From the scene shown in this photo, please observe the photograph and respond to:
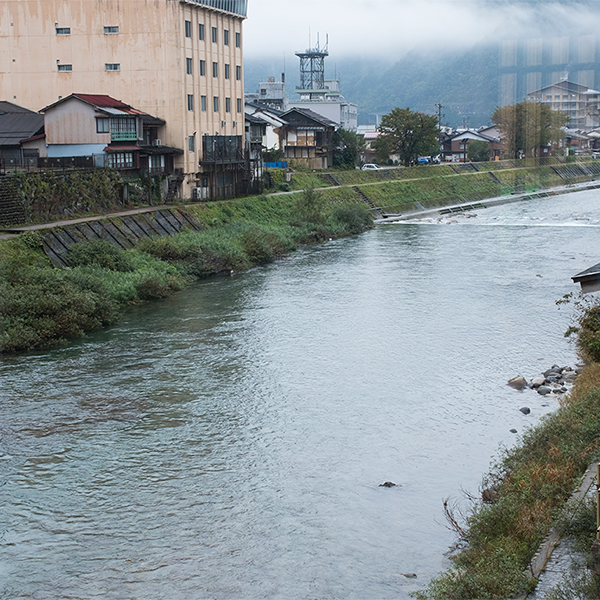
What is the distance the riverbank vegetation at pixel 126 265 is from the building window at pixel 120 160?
395 centimetres

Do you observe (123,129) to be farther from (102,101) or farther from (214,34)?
(214,34)

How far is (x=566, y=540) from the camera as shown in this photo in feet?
26.9

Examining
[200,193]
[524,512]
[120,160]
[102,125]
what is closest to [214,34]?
[200,193]

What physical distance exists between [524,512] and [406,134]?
6253cm

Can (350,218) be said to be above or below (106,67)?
below

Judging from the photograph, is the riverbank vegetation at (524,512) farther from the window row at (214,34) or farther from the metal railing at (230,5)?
the metal railing at (230,5)

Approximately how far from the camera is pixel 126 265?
2608 cm

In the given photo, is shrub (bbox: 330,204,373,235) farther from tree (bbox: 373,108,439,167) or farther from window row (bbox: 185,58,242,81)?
tree (bbox: 373,108,439,167)

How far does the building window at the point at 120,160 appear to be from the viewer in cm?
3412

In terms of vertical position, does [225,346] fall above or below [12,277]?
below

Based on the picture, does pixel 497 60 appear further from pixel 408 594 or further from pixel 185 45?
pixel 408 594

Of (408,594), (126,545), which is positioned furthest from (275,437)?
(408,594)

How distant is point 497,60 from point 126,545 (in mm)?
43541

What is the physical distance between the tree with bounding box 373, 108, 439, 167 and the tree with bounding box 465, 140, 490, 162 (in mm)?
15027
